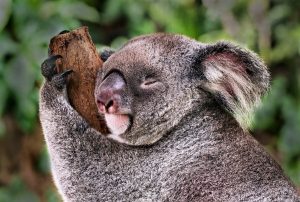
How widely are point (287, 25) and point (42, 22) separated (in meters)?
2.75

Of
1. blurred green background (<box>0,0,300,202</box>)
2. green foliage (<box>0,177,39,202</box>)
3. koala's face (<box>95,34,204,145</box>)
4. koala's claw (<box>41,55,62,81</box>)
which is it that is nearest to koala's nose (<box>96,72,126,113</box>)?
koala's face (<box>95,34,204,145</box>)

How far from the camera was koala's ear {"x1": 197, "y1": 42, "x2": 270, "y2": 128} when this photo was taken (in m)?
4.36

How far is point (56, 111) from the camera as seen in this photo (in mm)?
4234

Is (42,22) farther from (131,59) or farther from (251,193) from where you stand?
(251,193)

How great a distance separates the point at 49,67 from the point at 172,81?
2.09 ft

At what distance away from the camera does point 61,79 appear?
413 centimetres

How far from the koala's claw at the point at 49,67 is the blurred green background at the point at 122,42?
1.15m

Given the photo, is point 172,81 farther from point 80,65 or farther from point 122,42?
point 122,42

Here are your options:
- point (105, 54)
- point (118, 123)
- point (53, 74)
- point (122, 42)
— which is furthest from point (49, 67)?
point (122, 42)

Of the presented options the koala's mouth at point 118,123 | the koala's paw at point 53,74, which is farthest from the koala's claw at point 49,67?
the koala's mouth at point 118,123

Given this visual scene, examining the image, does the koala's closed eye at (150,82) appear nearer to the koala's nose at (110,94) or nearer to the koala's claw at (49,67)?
the koala's nose at (110,94)

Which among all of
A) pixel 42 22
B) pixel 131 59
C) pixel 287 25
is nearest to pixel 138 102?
pixel 131 59

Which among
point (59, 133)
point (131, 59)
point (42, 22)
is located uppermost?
point (42, 22)

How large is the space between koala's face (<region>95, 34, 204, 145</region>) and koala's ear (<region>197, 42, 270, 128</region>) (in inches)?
3.8
